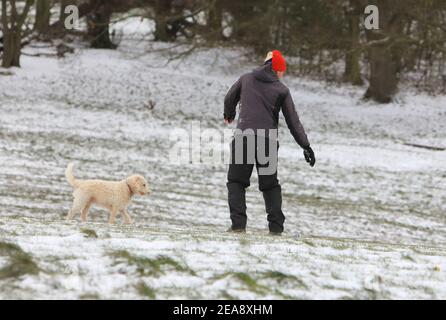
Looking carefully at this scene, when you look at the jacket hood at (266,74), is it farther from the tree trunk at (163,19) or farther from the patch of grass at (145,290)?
the tree trunk at (163,19)

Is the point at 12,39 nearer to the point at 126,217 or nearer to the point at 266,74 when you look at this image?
the point at 126,217

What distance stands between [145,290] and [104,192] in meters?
3.86

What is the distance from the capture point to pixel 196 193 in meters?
15.1

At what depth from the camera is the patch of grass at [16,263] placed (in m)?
4.95

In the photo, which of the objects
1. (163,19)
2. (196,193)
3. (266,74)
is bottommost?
(196,193)

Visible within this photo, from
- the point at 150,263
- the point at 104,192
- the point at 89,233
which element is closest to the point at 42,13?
the point at 104,192

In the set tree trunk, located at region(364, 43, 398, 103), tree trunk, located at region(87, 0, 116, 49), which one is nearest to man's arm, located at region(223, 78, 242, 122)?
tree trunk, located at region(364, 43, 398, 103)

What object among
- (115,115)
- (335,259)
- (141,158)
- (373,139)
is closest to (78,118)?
(115,115)

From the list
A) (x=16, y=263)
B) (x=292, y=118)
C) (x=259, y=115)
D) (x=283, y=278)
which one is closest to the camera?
(x=16, y=263)

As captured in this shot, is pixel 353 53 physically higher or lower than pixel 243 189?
higher

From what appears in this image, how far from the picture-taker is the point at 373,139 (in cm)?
2444

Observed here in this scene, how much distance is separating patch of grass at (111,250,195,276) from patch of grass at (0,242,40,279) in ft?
2.07

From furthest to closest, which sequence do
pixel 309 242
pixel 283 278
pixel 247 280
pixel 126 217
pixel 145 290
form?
pixel 126 217 < pixel 309 242 < pixel 283 278 < pixel 247 280 < pixel 145 290
